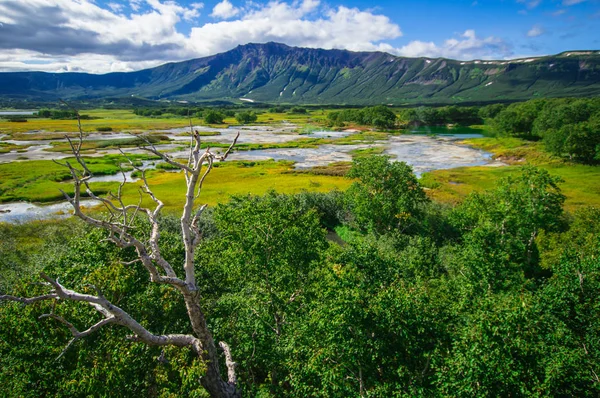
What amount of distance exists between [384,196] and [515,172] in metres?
61.1

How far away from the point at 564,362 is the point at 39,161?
12921 cm

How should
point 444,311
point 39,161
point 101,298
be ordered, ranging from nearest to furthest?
point 101,298 → point 444,311 → point 39,161

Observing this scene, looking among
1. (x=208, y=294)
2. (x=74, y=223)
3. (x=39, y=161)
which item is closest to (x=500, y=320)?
(x=208, y=294)

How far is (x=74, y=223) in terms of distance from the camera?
1875 inches

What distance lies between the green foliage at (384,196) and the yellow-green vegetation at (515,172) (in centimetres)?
1625

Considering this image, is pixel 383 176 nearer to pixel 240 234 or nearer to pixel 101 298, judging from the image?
pixel 240 234

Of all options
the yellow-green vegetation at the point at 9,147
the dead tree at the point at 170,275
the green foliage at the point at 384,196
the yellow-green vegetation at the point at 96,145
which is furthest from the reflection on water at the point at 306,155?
the dead tree at the point at 170,275

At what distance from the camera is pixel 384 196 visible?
4875cm

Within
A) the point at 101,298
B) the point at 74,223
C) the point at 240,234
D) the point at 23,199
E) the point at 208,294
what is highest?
the point at 101,298

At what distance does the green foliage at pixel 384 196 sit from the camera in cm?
4812

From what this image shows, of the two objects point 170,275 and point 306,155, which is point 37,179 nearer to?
point 306,155

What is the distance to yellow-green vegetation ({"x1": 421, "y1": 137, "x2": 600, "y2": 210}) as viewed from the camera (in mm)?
69375

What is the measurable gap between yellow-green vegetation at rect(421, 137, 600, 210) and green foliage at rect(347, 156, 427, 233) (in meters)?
16.2

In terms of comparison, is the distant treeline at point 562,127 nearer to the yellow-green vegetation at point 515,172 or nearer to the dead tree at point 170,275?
the yellow-green vegetation at point 515,172
